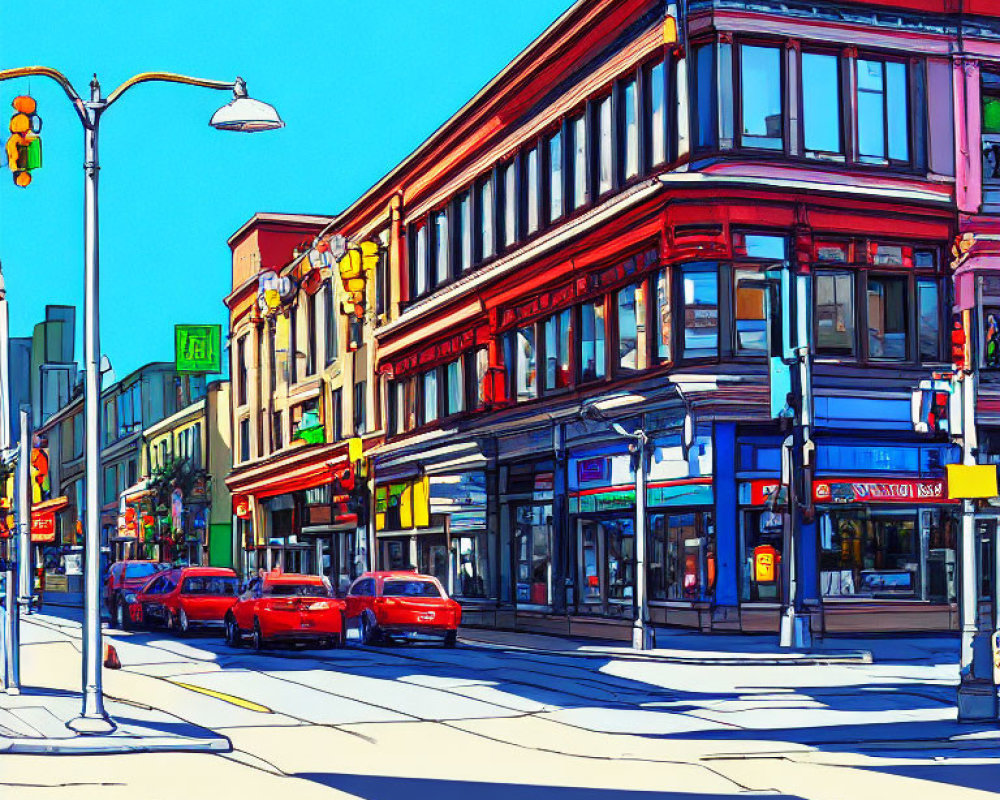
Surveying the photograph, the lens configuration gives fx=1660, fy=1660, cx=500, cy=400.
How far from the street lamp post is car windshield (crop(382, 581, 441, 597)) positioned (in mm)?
17186

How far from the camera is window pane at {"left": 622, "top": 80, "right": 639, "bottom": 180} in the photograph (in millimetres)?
41156

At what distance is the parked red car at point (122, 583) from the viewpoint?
45344 millimetres

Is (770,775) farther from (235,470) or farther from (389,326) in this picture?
(235,470)

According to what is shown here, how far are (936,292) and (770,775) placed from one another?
1046 inches

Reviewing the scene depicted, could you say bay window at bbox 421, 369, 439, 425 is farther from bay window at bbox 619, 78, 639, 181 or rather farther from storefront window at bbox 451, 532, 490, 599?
bay window at bbox 619, 78, 639, 181

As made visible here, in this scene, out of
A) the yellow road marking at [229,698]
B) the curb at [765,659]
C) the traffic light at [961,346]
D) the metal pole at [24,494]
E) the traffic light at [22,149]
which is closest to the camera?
the traffic light at [22,149]

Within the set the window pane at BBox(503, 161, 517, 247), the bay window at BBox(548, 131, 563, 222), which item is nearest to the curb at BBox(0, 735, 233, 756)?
the bay window at BBox(548, 131, 563, 222)

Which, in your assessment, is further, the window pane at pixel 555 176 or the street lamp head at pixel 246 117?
the window pane at pixel 555 176

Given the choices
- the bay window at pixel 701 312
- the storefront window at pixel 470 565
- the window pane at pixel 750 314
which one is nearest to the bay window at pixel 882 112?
the window pane at pixel 750 314

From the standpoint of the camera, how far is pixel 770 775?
15672 mm

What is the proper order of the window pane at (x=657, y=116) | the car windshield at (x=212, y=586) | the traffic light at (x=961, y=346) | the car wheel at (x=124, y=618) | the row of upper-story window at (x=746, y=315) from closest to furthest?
the traffic light at (x=961, y=346) < the row of upper-story window at (x=746, y=315) < the window pane at (x=657, y=116) < the car windshield at (x=212, y=586) < the car wheel at (x=124, y=618)

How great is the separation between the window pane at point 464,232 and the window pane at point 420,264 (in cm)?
359

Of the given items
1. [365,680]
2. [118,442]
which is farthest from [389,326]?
[118,442]

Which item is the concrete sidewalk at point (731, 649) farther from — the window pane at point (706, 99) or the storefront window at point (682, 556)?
the window pane at point (706, 99)
